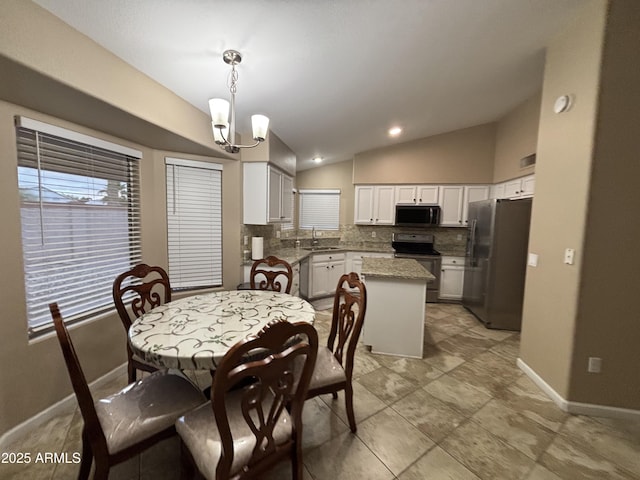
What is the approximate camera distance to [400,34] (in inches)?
71.2

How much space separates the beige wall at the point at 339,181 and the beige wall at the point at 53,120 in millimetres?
3199

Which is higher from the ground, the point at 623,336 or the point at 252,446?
the point at 623,336

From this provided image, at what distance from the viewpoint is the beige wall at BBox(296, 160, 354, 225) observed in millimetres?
5371

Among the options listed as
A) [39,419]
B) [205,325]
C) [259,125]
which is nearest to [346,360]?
[205,325]

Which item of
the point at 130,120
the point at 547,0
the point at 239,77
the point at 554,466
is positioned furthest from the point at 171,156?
the point at 554,466

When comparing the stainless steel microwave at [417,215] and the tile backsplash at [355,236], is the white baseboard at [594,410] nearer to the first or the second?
the tile backsplash at [355,236]

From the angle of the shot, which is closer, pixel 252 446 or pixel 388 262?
pixel 252 446

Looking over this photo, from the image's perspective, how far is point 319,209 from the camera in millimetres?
5508


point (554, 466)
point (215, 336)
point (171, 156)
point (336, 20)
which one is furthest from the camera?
point (171, 156)

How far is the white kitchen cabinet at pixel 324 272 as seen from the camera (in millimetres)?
4328

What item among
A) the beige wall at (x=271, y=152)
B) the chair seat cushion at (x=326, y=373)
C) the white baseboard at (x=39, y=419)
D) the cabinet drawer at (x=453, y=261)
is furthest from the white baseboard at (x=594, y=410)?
the white baseboard at (x=39, y=419)

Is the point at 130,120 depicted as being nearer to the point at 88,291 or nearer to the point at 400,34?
the point at 88,291

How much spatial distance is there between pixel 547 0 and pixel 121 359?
442 cm

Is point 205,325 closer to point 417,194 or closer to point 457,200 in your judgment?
point 417,194
